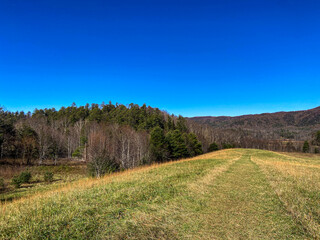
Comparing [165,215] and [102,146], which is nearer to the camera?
[165,215]

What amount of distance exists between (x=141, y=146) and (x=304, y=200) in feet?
121

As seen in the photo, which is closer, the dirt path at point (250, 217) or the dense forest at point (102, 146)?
the dirt path at point (250, 217)

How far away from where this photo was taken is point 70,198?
674 centimetres

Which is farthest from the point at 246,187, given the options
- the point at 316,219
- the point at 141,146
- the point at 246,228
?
the point at 141,146

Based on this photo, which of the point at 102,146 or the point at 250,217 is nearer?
the point at 250,217

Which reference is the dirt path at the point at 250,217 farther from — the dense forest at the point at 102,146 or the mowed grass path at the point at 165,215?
the dense forest at the point at 102,146

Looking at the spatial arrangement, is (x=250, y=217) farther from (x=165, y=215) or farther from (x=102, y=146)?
(x=102, y=146)

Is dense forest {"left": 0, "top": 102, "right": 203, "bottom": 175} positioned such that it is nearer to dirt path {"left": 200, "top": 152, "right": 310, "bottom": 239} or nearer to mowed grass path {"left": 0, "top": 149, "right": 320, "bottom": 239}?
mowed grass path {"left": 0, "top": 149, "right": 320, "bottom": 239}

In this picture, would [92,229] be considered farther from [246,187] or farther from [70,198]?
[246,187]

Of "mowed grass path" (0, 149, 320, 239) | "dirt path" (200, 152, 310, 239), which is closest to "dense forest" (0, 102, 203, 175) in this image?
"mowed grass path" (0, 149, 320, 239)

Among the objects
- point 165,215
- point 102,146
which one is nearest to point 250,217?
point 165,215

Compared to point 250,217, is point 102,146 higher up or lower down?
higher up

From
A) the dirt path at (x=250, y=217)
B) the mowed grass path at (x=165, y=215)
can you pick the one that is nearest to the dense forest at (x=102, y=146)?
the mowed grass path at (x=165, y=215)

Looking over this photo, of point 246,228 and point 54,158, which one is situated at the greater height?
point 246,228
